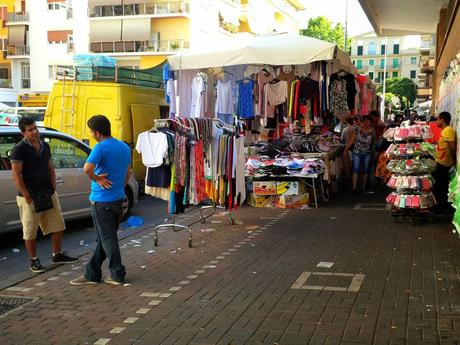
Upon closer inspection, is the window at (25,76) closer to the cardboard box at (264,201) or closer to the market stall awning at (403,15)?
the market stall awning at (403,15)

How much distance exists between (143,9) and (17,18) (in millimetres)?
11627

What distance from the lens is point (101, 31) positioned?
4244cm

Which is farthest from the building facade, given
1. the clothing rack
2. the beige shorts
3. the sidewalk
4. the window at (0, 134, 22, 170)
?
the beige shorts

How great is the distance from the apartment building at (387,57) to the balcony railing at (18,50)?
76.7 m

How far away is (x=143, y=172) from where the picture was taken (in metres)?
12.9

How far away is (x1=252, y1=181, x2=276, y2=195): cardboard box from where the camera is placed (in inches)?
423

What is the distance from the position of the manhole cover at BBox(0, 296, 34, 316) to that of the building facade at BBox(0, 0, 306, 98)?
1390 inches

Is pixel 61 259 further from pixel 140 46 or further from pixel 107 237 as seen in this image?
pixel 140 46

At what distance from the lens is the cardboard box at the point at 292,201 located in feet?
35.2

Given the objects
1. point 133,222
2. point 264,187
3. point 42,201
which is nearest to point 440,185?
point 264,187

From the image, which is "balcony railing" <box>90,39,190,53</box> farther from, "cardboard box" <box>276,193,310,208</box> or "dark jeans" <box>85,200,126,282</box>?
"dark jeans" <box>85,200,126,282</box>

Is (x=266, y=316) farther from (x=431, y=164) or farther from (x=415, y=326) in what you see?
(x=431, y=164)

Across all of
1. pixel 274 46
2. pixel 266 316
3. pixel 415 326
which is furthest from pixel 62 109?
pixel 415 326

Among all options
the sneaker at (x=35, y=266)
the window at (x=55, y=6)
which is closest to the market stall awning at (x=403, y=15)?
the sneaker at (x=35, y=266)
